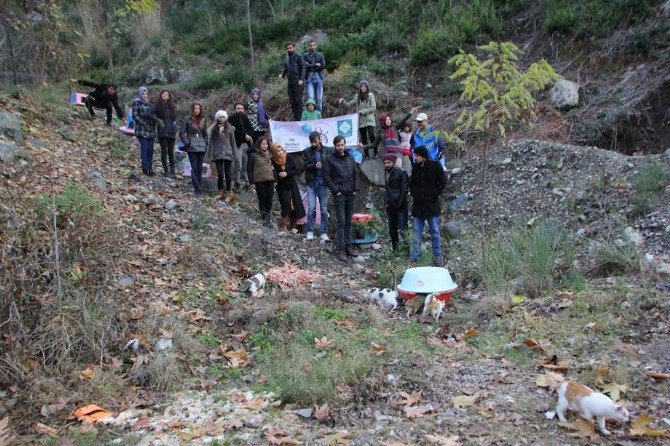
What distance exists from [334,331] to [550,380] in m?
2.07

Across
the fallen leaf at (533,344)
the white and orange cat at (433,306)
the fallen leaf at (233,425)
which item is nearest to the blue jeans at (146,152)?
the white and orange cat at (433,306)

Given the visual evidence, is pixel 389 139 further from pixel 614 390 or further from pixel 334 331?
pixel 614 390

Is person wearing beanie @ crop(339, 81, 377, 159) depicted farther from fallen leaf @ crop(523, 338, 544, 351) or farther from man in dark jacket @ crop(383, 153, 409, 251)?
fallen leaf @ crop(523, 338, 544, 351)

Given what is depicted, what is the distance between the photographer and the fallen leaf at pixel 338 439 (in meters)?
3.60

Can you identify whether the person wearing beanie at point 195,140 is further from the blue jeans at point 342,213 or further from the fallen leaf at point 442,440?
the fallen leaf at point 442,440

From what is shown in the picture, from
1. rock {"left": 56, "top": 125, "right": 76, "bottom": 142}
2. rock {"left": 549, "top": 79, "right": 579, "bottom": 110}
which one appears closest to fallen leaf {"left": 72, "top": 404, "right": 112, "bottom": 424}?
rock {"left": 56, "top": 125, "right": 76, "bottom": 142}

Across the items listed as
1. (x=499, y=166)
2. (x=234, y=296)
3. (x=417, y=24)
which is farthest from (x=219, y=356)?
(x=417, y=24)

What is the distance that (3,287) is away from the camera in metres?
4.55

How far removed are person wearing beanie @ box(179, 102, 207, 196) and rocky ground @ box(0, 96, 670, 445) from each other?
40cm

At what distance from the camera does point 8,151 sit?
7.70 meters

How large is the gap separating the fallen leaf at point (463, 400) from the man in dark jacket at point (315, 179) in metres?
5.02

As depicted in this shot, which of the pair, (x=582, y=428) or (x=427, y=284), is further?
(x=427, y=284)

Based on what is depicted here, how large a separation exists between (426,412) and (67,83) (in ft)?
40.0

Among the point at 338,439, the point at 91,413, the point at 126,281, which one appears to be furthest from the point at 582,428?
the point at 126,281
